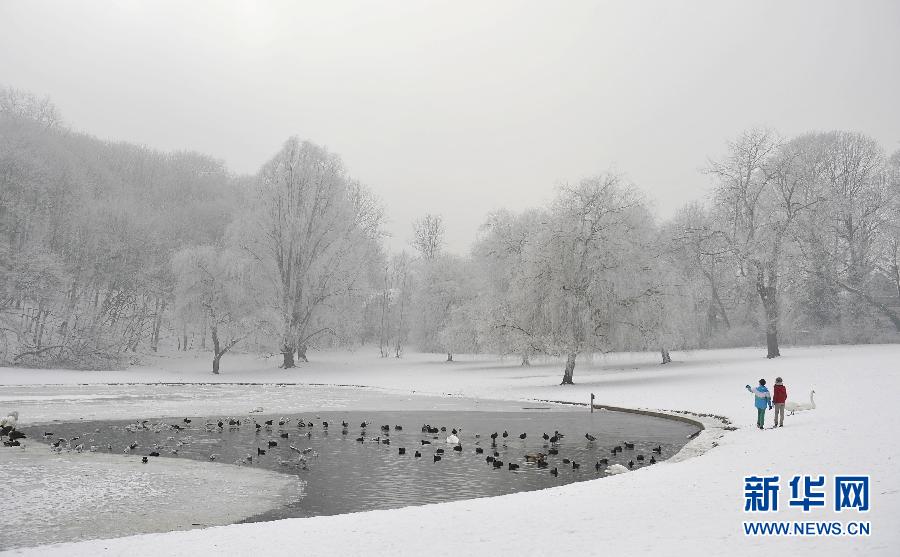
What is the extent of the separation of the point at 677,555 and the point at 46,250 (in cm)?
6093

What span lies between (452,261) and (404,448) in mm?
53527

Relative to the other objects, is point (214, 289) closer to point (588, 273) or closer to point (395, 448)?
point (588, 273)

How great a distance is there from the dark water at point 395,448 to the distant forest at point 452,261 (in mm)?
13391

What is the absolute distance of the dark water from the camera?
1362 centimetres

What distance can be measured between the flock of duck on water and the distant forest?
19007 millimetres

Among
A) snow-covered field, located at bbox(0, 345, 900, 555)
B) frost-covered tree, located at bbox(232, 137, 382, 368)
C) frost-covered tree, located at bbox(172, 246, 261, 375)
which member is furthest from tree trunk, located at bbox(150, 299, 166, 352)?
snow-covered field, located at bbox(0, 345, 900, 555)

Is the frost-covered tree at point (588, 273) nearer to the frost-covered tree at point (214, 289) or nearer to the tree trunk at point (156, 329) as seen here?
the frost-covered tree at point (214, 289)

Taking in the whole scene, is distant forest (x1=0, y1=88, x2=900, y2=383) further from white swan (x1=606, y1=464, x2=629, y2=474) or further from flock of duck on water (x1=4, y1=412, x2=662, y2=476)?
white swan (x1=606, y1=464, x2=629, y2=474)

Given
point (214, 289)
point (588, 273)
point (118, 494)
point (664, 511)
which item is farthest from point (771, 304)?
point (214, 289)

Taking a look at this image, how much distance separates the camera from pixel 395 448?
765 inches

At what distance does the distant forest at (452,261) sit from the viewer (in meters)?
40.0

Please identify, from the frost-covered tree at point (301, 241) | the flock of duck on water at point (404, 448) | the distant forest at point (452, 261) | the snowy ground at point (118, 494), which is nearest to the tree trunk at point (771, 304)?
the distant forest at point (452, 261)

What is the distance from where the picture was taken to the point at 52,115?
6712 centimetres

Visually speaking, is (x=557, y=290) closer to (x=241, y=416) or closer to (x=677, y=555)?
(x=241, y=416)
